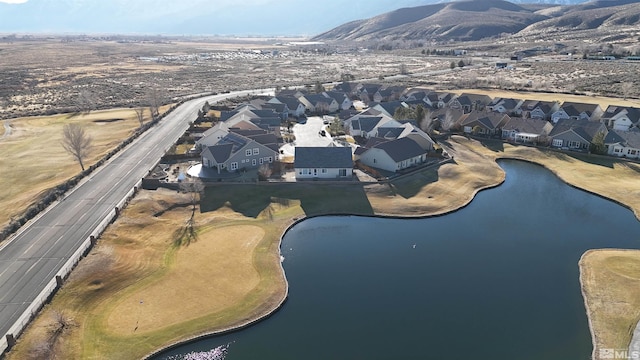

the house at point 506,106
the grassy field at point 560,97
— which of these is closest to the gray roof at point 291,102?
the house at point 506,106

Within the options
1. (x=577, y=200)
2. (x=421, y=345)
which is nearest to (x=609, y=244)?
(x=577, y=200)

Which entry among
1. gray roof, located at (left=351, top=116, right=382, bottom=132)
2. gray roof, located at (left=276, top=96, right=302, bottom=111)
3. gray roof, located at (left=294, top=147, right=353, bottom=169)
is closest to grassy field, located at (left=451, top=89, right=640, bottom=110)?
gray roof, located at (left=351, top=116, right=382, bottom=132)

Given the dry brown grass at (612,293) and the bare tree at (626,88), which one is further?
the bare tree at (626,88)

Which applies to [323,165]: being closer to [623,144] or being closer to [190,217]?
[190,217]

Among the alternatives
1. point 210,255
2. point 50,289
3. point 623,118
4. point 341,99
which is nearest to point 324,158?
point 210,255

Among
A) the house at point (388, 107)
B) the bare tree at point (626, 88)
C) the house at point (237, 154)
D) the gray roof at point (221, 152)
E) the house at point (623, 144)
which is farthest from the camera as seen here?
the bare tree at point (626, 88)

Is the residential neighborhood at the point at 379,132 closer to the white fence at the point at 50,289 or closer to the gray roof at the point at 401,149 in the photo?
the gray roof at the point at 401,149
